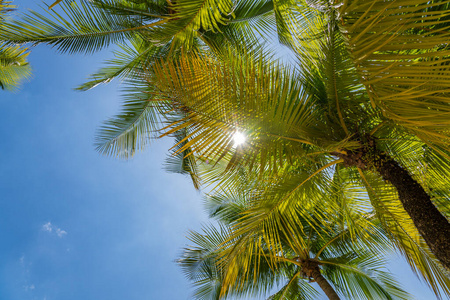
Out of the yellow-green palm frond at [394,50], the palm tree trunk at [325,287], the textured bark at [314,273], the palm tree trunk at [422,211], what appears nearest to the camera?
the yellow-green palm frond at [394,50]

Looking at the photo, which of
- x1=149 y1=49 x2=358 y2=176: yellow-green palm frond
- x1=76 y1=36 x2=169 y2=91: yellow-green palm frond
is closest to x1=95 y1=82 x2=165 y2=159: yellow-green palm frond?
x1=76 y1=36 x2=169 y2=91: yellow-green palm frond

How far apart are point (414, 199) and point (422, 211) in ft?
0.43

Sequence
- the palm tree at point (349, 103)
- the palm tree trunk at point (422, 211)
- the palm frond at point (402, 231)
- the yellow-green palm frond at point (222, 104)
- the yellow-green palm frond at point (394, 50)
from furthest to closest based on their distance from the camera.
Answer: the palm frond at point (402, 231), the palm tree trunk at point (422, 211), the yellow-green palm frond at point (222, 104), the palm tree at point (349, 103), the yellow-green palm frond at point (394, 50)

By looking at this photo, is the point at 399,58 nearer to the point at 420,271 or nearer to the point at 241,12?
the point at 420,271

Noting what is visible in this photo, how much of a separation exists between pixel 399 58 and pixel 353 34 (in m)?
0.29

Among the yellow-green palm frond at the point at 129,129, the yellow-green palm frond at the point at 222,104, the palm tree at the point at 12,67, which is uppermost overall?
the palm tree at the point at 12,67

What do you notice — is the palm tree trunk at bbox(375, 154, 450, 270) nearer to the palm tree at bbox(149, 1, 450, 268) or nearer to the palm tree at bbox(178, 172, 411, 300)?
the palm tree at bbox(149, 1, 450, 268)

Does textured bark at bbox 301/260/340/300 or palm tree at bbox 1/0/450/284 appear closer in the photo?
palm tree at bbox 1/0/450/284

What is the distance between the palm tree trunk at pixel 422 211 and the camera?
8.63ft

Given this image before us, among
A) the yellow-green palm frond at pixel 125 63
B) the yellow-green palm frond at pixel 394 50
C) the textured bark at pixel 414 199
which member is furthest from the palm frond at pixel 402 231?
the yellow-green palm frond at pixel 125 63

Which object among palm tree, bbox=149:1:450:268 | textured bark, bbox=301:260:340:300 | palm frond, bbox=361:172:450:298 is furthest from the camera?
textured bark, bbox=301:260:340:300

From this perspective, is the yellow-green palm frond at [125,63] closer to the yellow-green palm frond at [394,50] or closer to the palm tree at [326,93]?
the palm tree at [326,93]

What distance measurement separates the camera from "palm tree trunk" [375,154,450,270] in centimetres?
263

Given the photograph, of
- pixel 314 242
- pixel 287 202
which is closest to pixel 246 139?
pixel 287 202
